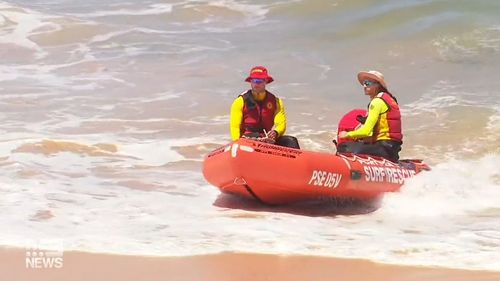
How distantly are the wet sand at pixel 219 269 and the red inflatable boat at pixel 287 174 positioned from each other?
1671 millimetres

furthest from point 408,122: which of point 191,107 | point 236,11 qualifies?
point 236,11

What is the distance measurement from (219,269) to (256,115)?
2.84 meters

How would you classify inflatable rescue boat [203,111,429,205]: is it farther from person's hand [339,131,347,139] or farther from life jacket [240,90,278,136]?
life jacket [240,90,278,136]

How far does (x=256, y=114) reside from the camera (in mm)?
7504

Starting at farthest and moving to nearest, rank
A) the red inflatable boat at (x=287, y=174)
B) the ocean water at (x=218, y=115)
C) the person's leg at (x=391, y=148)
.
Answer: the person's leg at (x=391, y=148)
the red inflatable boat at (x=287, y=174)
the ocean water at (x=218, y=115)

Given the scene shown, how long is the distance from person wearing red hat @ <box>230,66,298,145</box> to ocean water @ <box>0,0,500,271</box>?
67 cm

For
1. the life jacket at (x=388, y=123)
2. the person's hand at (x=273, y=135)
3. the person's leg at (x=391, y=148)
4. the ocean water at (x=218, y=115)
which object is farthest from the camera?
the person's leg at (x=391, y=148)

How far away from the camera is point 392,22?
1714 cm

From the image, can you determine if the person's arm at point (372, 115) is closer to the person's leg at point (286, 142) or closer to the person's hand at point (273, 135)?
the person's leg at point (286, 142)

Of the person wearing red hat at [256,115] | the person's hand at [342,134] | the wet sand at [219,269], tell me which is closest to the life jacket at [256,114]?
the person wearing red hat at [256,115]

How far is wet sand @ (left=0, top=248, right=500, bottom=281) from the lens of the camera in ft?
15.2

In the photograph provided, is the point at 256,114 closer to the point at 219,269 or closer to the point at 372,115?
the point at 372,115

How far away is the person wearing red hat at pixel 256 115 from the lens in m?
7.45

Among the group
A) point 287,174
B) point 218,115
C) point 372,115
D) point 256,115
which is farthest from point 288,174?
point 218,115
